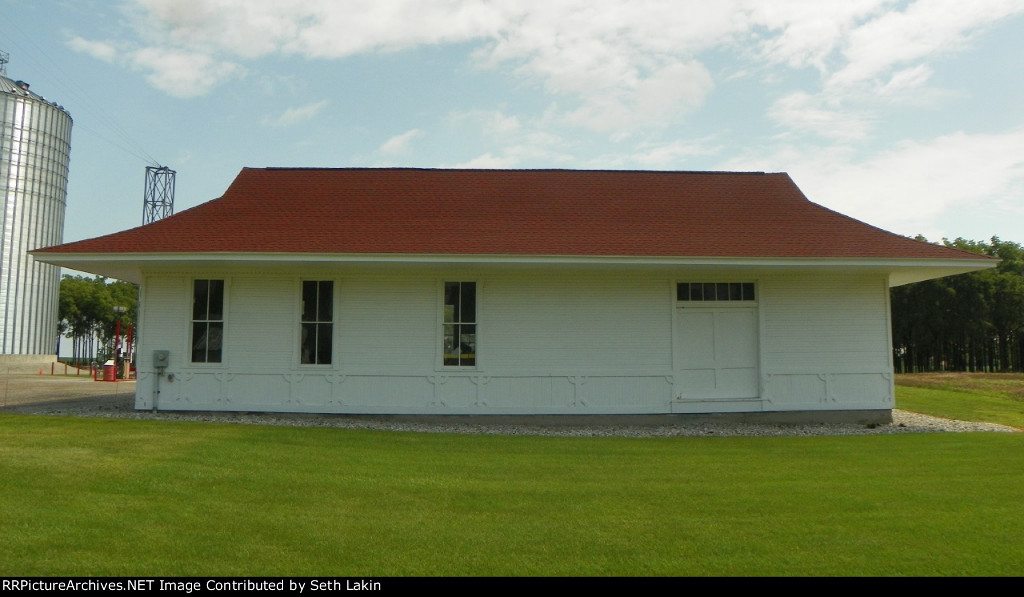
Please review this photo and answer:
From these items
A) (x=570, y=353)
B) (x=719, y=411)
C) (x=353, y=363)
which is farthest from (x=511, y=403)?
(x=719, y=411)

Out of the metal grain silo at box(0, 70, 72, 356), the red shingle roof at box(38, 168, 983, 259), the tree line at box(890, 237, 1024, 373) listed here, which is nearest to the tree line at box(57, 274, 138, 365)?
the metal grain silo at box(0, 70, 72, 356)

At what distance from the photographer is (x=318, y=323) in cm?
1371

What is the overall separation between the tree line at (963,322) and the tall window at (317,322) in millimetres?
39506

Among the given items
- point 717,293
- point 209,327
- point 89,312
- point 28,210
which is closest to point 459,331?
point 209,327

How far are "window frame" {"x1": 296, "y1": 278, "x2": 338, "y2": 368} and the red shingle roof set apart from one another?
0.85 metres

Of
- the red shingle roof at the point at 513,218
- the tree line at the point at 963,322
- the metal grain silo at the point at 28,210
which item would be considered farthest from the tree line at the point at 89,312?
the tree line at the point at 963,322

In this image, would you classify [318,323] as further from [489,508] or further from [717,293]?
[489,508]

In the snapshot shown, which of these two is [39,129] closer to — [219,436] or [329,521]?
[219,436]

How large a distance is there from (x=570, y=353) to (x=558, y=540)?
8.19 meters

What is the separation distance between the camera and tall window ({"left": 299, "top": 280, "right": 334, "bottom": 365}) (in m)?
13.7

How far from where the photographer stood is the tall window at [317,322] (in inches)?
540

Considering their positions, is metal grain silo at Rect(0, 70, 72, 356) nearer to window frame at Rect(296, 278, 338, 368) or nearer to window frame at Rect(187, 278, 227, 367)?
window frame at Rect(187, 278, 227, 367)

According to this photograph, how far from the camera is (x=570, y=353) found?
13750 mm
